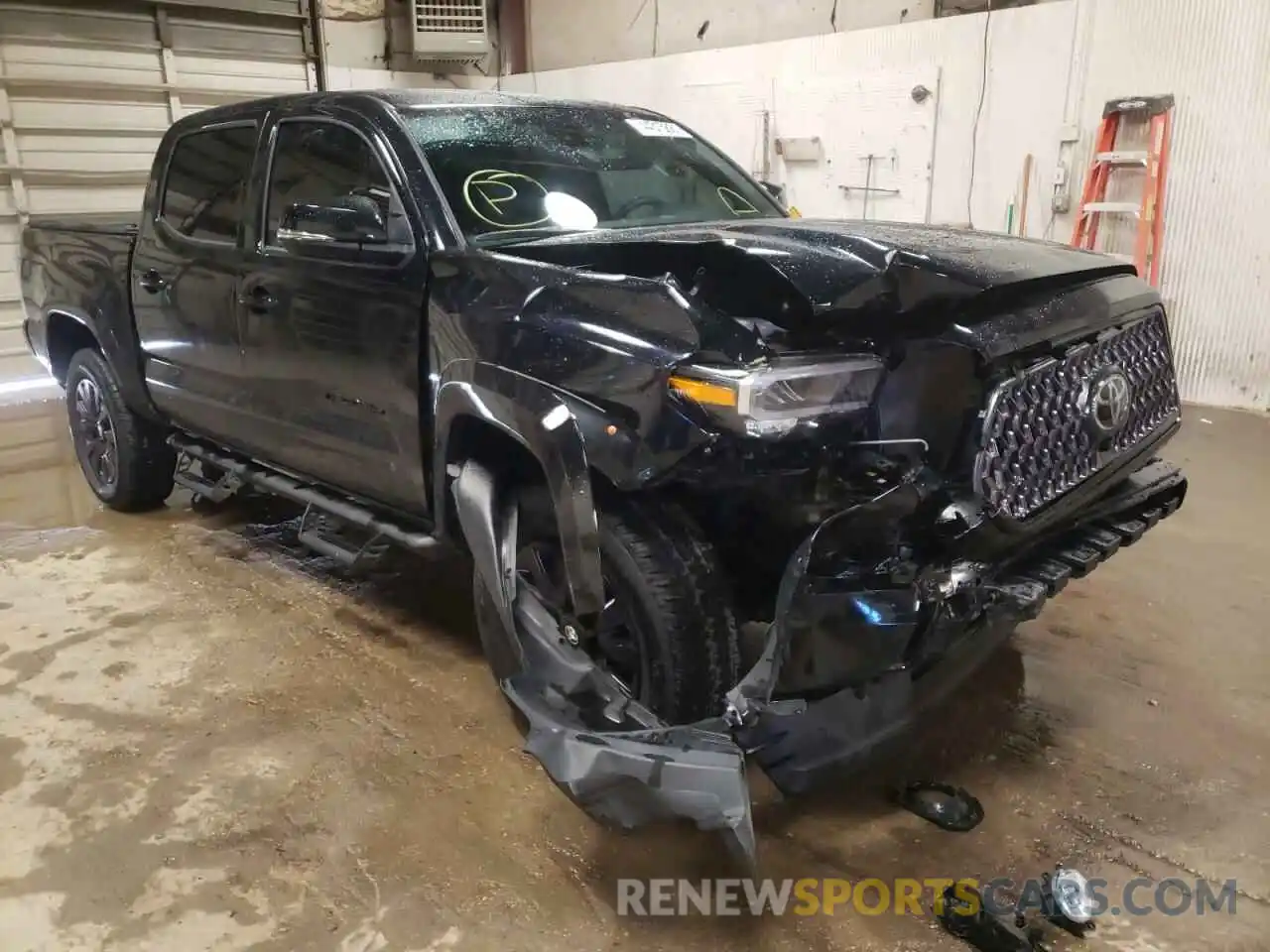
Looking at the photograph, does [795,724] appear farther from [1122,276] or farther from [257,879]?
[1122,276]

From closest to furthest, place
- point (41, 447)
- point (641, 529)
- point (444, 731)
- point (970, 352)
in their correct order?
point (970, 352) → point (641, 529) → point (444, 731) → point (41, 447)

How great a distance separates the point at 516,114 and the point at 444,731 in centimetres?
192

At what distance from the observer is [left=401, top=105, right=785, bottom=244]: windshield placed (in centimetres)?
279

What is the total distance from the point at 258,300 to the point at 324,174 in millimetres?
482

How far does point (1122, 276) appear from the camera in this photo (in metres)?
2.60

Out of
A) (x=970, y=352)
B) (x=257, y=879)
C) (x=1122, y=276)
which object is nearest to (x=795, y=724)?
(x=970, y=352)

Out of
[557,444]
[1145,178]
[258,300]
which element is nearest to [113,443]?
[258,300]

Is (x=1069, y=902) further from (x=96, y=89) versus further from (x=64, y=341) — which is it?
(x=96, y=89)

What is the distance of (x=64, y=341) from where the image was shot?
468 cm

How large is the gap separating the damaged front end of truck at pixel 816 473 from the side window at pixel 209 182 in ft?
5.80

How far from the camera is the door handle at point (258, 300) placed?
318 centimetres

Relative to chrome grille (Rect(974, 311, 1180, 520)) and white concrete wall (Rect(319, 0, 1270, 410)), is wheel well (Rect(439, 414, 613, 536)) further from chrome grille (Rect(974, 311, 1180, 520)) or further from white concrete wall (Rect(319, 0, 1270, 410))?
white concrete wall (Rect(319, 0, 1270, 410))

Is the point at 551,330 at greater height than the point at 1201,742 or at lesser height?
greater

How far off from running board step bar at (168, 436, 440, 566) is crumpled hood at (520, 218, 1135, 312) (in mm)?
987
